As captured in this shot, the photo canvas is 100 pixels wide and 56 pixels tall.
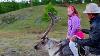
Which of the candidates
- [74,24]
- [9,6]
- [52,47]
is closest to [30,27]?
[9,6]

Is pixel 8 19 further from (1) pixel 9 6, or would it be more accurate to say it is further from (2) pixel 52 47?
(2) pixel 52 47

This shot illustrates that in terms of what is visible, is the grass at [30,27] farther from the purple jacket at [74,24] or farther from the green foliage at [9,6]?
the purple jacket at [74,24]

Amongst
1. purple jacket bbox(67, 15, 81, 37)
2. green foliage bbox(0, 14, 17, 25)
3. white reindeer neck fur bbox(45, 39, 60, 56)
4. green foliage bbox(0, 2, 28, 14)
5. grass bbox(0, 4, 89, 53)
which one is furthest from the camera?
green foliage bbox(0, 2, 28, 14)

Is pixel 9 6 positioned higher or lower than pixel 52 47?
lower

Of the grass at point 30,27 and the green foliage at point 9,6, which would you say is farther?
the green foliage at point 9,6

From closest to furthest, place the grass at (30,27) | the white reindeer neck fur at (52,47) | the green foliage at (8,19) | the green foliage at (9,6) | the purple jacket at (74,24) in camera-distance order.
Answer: the white reindeer neck fur at (52,47), the purple jacket at (74,24), the grass at (30,27), the green foliage at (8,19), the green foliage at (9,6)

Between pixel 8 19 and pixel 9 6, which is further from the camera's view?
pixel 9 6

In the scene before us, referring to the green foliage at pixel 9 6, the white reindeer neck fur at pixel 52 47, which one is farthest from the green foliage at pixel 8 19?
the white reindeer neck fur at pixel 52 47

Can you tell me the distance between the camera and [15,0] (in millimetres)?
33062

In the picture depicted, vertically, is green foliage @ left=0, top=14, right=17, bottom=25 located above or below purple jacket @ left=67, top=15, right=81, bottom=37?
below

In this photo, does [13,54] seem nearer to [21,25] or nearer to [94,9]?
[94,9]

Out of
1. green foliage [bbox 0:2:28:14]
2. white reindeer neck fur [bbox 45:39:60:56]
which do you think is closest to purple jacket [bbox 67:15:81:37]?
white reindeer neck fur [bbox 45:39:60:56]

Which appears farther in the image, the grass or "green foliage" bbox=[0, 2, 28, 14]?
"green foliage" bbox=[0, 2, 28, 14]

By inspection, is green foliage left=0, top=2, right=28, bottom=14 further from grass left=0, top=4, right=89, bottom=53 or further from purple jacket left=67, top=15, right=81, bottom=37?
purple jacket left=67, top=15, right=81, bottom=37
